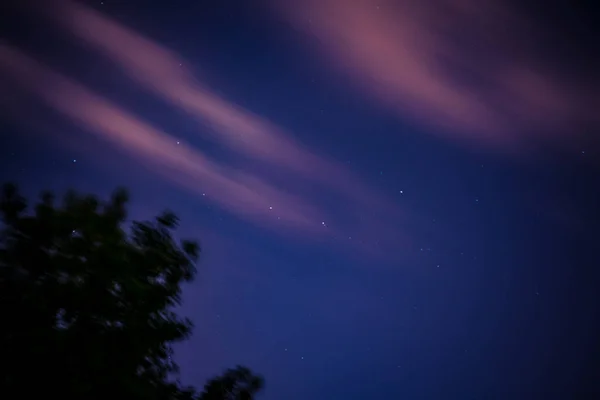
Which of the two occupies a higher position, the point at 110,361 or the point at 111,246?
the point at 111,246

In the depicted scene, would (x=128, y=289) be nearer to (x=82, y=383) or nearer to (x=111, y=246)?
(x=111, y=246)

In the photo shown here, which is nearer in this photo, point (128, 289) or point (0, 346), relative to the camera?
point (0, 346)

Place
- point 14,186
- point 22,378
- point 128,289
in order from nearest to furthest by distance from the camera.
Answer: point 22,378, point 128,289, point 14,186

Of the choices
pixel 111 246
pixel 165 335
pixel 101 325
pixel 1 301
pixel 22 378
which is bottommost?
pixel 22 378

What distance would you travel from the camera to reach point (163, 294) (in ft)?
18.4

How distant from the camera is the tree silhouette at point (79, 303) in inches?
185

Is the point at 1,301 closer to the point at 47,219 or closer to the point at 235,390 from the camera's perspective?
the point at 47,219

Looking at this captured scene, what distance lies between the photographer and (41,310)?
4.81 meters

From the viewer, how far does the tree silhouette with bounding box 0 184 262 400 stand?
4707 millimetres

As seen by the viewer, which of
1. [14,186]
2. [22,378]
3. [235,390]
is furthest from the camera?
[235,390]

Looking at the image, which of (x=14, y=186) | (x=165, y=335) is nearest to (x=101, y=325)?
(x=165, y=335)

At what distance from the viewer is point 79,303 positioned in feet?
16.5

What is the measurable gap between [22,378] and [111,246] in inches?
64.3

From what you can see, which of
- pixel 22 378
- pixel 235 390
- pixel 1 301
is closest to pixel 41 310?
pixel 1 301
